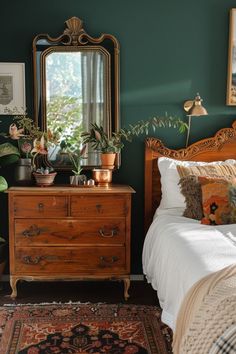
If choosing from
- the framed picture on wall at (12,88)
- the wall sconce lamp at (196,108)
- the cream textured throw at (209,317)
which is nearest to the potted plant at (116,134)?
the wall sconce lamp at (196,108)

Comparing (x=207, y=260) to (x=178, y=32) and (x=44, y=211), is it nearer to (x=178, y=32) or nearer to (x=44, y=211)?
(x=44, y=211)

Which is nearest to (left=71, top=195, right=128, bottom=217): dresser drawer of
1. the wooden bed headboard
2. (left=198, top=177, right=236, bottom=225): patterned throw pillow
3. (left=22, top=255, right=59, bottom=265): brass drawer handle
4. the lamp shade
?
(left=22, top=255, right=59, bottom=265): brass drawer handle

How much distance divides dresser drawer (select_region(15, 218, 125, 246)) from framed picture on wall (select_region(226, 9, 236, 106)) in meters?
1.38

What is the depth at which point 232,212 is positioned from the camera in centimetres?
266

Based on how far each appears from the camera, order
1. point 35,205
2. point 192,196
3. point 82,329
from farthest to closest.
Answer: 1. point 35,205
2. point 192,196
3. point 82,329

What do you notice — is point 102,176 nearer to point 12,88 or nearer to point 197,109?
point 197,109

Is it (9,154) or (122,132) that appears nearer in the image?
(9,154)

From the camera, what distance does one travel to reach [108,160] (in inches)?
130

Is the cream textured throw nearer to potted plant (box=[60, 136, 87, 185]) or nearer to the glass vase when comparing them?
potted plant (box=[60, 136, 87, 185])

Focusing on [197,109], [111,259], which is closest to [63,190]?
[111,259]

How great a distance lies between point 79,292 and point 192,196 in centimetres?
114

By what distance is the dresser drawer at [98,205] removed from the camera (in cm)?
300

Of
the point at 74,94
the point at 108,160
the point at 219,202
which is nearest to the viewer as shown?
the point at 219,202

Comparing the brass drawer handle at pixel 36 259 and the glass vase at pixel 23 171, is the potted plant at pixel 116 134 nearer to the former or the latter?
the glass vase at pixel 23 171
